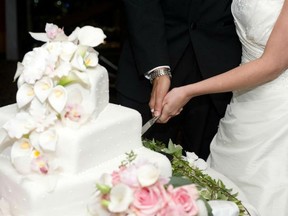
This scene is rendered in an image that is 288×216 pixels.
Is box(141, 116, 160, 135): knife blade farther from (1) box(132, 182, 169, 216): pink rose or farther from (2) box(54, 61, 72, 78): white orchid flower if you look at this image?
(1) box(132, 182, 169, 216): pink rose

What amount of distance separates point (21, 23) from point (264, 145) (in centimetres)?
562

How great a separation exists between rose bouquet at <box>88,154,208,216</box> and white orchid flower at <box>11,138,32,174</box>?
10.1 inches

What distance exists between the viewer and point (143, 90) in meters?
2.48

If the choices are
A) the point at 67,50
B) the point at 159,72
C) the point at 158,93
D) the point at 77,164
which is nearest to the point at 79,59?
the point at 67,50

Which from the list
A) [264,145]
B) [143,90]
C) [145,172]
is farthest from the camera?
[143,90]

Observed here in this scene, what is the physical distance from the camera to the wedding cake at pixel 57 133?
1.34 metres

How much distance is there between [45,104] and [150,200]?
0.42m

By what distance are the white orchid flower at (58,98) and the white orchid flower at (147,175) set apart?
30cm

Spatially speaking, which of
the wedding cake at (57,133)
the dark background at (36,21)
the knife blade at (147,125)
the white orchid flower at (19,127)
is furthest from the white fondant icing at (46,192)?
the dark background at (36,21)

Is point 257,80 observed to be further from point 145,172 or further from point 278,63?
point 145,172

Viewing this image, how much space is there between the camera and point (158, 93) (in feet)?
A: 6.91

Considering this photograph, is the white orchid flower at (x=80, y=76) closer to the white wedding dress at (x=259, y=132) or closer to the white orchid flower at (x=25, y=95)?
the white orchid flower at (x=25, y=95)

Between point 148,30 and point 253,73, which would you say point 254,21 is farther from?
point 148,30

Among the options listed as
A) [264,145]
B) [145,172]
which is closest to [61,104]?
[145,172]
